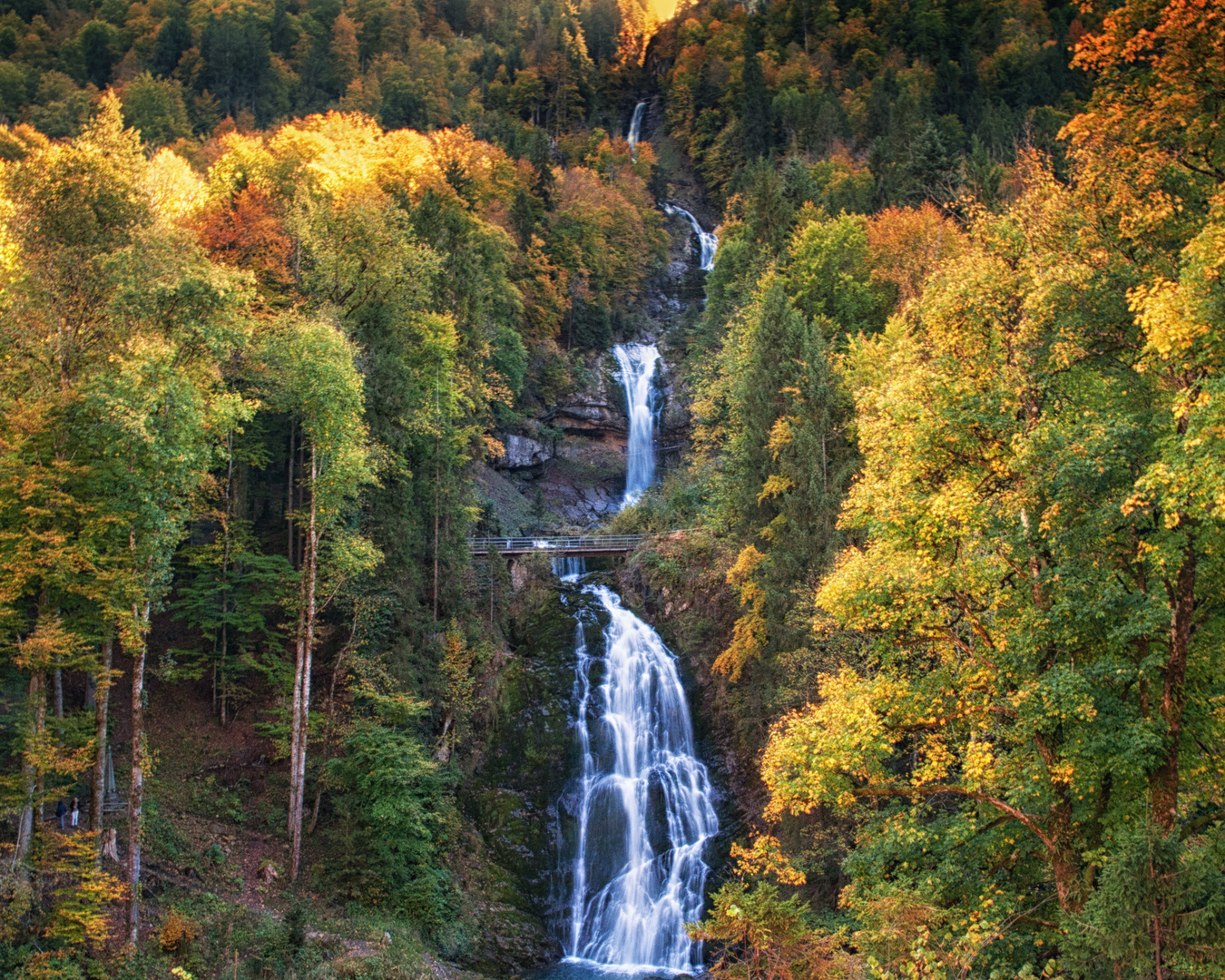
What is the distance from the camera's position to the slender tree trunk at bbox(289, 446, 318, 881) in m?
20.2

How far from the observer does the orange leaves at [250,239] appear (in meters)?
25.9

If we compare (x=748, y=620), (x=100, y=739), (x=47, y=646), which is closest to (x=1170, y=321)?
(x=748, y=620)

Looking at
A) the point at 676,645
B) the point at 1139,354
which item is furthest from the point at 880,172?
the point at 1139,354

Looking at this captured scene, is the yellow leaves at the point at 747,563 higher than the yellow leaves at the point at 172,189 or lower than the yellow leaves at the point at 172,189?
lower

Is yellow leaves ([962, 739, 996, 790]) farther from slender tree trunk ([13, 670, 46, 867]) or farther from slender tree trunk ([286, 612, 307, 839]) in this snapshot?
slender tree trunk ([286, 612, 307, 839])

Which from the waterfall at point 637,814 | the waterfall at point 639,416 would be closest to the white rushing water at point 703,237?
the waterfall at point 639,416

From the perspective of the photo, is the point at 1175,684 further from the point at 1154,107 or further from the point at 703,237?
the point at 703,237

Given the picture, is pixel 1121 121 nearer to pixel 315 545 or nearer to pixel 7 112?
pixel 315 545

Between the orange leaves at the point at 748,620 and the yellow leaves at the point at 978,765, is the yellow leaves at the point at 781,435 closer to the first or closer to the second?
the orange leaves at the point at 748,620

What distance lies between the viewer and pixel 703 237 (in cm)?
6494

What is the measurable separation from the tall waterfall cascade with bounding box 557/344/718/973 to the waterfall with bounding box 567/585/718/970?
3 centimetres

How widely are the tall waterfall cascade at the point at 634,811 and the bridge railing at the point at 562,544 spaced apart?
3.23m

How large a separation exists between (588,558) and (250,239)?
17.6 m

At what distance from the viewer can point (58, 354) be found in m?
15.7
